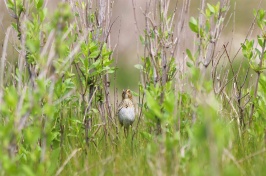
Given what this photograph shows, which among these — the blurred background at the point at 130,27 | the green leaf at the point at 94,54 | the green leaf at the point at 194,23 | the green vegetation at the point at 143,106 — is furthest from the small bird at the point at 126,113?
the blurred background at the point at 130,27

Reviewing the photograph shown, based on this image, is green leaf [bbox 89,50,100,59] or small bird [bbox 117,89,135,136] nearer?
green leaf [bbox 89,50,100,59]

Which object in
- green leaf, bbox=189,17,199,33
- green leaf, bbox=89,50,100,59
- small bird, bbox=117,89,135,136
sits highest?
green leaf, bbox=189,17,199,33

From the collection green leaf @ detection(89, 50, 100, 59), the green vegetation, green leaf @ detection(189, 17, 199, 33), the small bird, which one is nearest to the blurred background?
the small bird

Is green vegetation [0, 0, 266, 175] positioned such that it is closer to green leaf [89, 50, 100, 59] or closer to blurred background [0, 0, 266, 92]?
green leaf [89, 50, 100, 59]

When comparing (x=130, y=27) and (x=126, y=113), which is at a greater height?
(x=130, y=27)

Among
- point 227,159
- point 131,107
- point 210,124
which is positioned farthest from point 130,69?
point 210,124

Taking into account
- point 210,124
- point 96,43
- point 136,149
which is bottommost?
point 136,149

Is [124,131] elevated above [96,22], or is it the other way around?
[96,22]

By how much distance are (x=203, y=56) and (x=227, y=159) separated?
0.73m

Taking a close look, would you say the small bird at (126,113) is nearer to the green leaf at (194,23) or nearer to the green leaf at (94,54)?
the green leaf at (94,54)

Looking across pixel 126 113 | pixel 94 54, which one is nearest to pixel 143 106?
pixel 126 113

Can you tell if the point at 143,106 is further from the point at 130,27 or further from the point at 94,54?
the point at 130,27

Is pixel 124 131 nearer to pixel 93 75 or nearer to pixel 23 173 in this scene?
pixel 93 75

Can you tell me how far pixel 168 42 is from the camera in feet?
12.3
